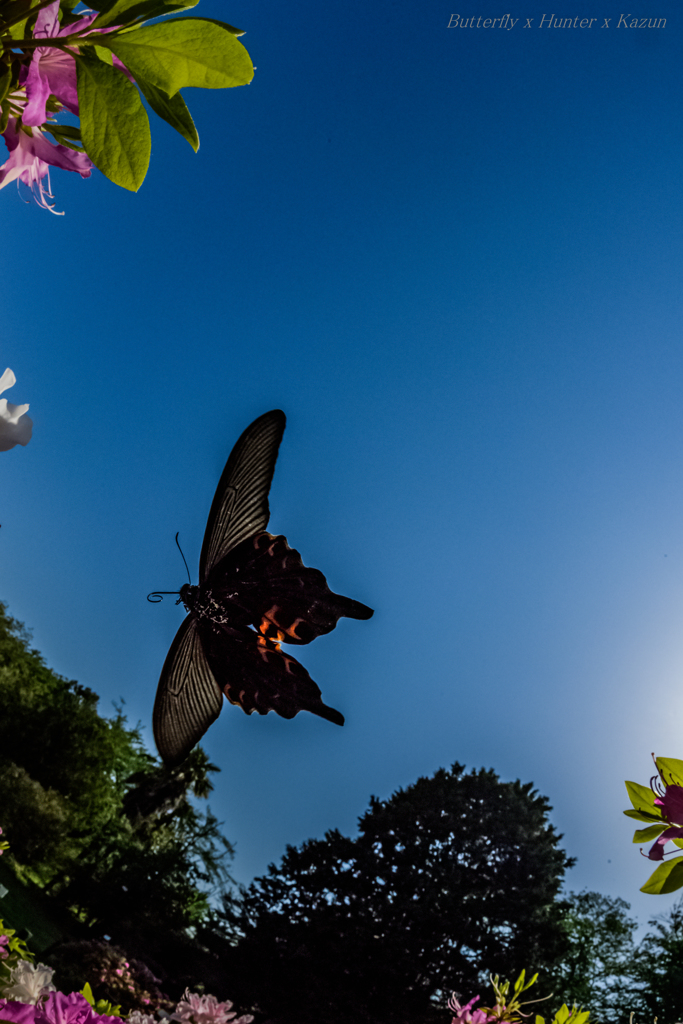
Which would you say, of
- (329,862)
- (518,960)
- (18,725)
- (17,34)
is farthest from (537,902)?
(17,34)

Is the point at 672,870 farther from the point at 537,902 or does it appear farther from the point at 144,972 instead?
the point at 537,902

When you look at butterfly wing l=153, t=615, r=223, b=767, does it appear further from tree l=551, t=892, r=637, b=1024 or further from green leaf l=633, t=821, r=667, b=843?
tree l=551, t=892, r=637, b=1024

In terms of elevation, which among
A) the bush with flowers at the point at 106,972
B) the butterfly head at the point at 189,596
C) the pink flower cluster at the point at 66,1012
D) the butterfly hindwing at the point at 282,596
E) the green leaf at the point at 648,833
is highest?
the butterfly hindwing at the point at 282,596

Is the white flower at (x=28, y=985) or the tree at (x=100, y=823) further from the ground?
the tree at (x=100, y=823)

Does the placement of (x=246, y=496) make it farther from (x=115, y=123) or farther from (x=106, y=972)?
(x=106, y=972)

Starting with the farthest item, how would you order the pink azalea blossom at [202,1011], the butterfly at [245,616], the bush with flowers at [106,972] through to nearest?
the bush with flowers at [106,972] < the pink azalea blossom at [202,1011] < the butterfly at [245,616]

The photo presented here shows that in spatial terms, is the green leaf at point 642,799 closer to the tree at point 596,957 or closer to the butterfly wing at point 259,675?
the butterfly wing at point 259,675

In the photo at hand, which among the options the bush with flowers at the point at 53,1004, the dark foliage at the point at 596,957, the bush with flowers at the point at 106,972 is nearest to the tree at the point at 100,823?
the bush with flowers at the point at 106,972
